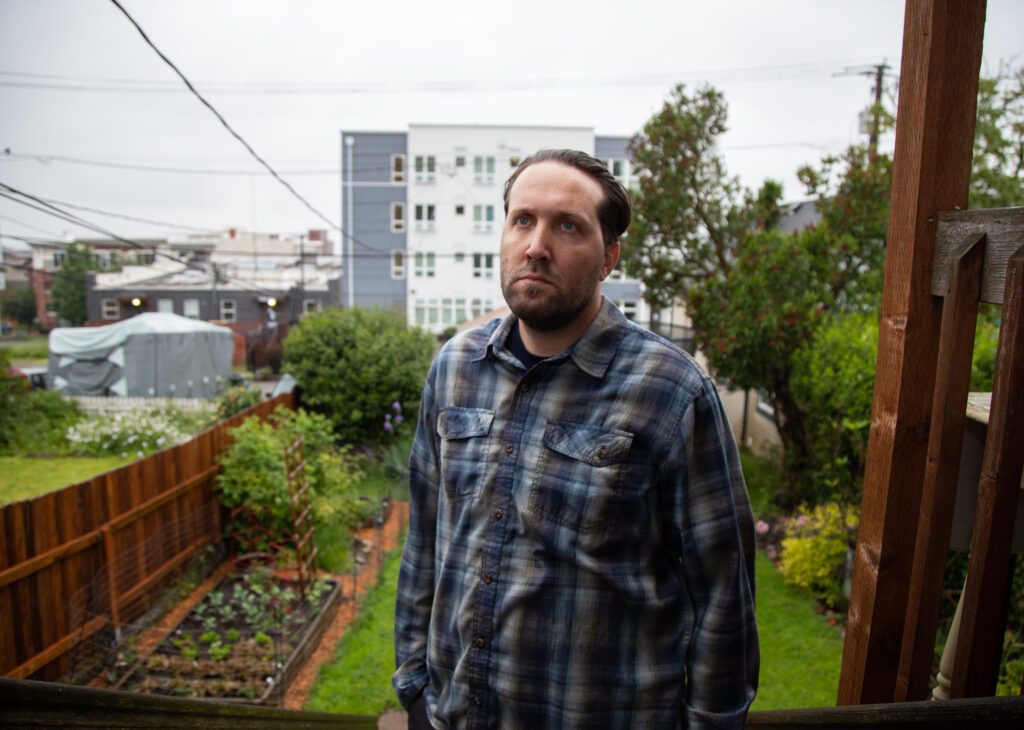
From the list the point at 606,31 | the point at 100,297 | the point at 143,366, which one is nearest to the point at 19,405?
the point at 143,366

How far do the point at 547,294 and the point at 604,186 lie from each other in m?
0.28

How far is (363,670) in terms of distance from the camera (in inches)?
222

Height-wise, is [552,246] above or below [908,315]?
above

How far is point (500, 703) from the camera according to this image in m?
1.40

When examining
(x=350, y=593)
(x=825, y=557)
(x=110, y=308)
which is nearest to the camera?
(x=825, y=557)

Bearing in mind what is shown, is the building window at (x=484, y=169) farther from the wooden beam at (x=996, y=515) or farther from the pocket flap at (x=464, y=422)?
the wooden beam at (x=996, y=515)

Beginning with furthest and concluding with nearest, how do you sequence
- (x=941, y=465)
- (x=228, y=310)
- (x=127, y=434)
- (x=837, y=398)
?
(x=228, y=310) < (x=127, y=434) < (x=837, y=398) < (x=941, y=465)

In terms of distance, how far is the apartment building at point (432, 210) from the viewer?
33.0 metres

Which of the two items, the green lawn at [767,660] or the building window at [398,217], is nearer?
the green lawn at [767,660]

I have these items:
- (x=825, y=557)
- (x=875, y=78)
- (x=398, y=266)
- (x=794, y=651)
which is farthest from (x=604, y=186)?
(x=398, y=266)

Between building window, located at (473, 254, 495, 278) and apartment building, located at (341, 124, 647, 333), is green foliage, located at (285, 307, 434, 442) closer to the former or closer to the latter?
apartment building, located at (341, 124, 647, 333)

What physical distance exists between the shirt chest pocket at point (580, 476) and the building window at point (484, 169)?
3320 centimetres

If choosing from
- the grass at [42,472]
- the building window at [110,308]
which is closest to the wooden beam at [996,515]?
the grass at [42,472]

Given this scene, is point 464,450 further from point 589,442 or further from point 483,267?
point 483,267
